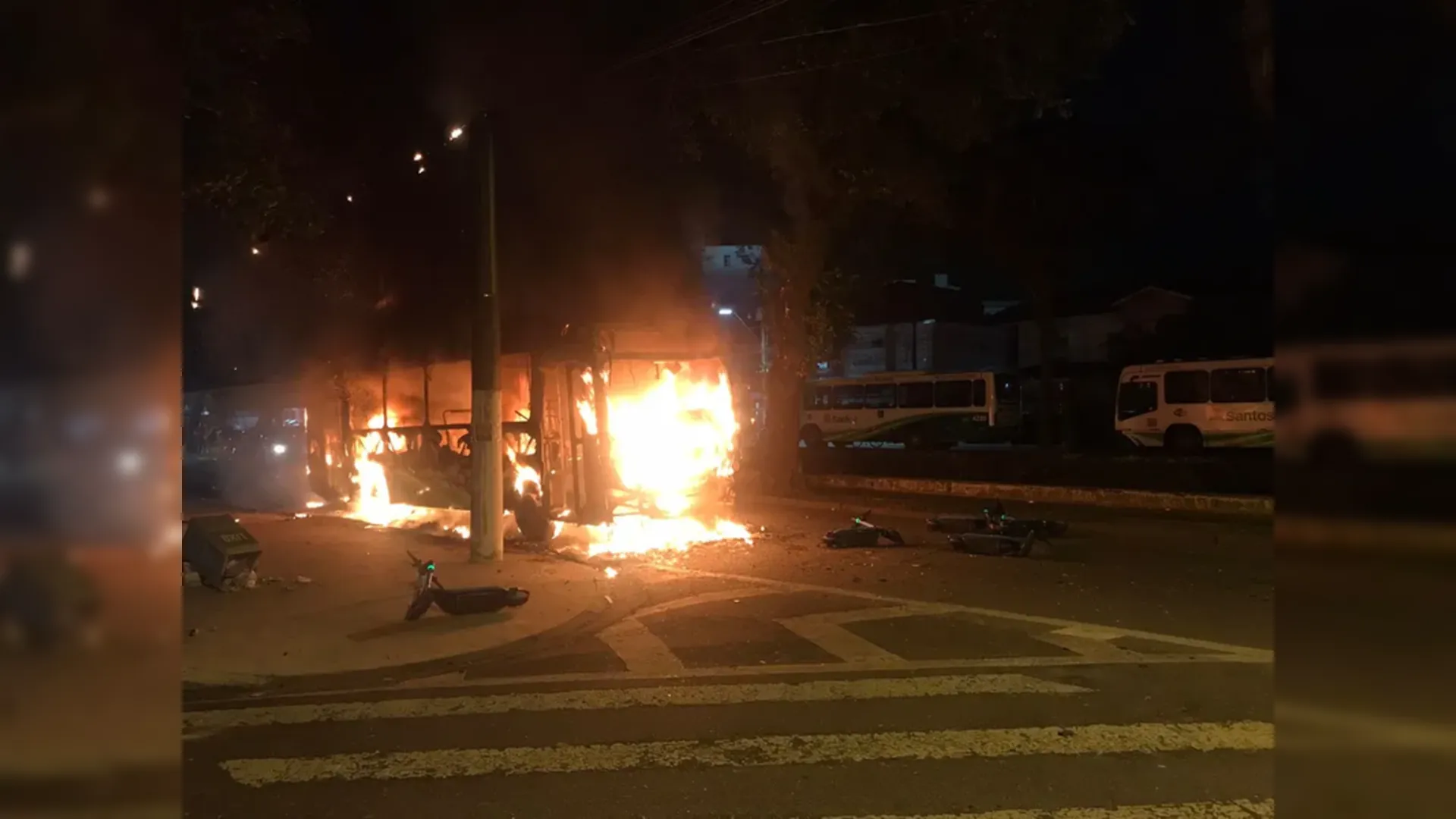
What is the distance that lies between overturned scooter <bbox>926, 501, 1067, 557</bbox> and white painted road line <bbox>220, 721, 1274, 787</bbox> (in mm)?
7127

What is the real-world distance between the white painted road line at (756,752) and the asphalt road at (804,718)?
2 centimetres

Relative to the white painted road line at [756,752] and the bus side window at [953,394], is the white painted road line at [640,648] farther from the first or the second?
the bus side window at [953,394]

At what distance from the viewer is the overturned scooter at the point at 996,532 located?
43.3 ft

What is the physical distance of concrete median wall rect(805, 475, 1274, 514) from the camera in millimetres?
16562

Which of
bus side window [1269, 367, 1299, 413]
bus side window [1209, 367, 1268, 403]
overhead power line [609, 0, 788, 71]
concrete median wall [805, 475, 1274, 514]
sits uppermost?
overhead power line [609, 0, 788, 71]

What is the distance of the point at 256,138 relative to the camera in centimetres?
1063

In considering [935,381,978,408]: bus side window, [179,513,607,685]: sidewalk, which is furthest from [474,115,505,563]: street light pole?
[935,381,978,408]: bus side window

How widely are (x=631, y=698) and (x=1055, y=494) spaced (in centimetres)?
1447

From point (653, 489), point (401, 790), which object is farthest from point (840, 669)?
point (653, 489)


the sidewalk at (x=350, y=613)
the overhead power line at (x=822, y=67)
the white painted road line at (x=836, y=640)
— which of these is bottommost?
the white painted road line at (x=836, y=640)

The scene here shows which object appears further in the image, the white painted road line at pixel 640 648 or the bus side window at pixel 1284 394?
the white painted road line at pixel 640 648

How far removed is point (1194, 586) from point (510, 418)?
9445 mm

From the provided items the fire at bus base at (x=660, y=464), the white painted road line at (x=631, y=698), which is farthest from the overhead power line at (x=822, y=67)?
the white painted road line at (x=631, y=698)

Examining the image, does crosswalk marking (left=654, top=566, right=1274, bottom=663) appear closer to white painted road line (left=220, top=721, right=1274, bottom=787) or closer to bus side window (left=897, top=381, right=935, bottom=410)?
white painted road line (left=220, top=721, right=1274, bottom=787)
